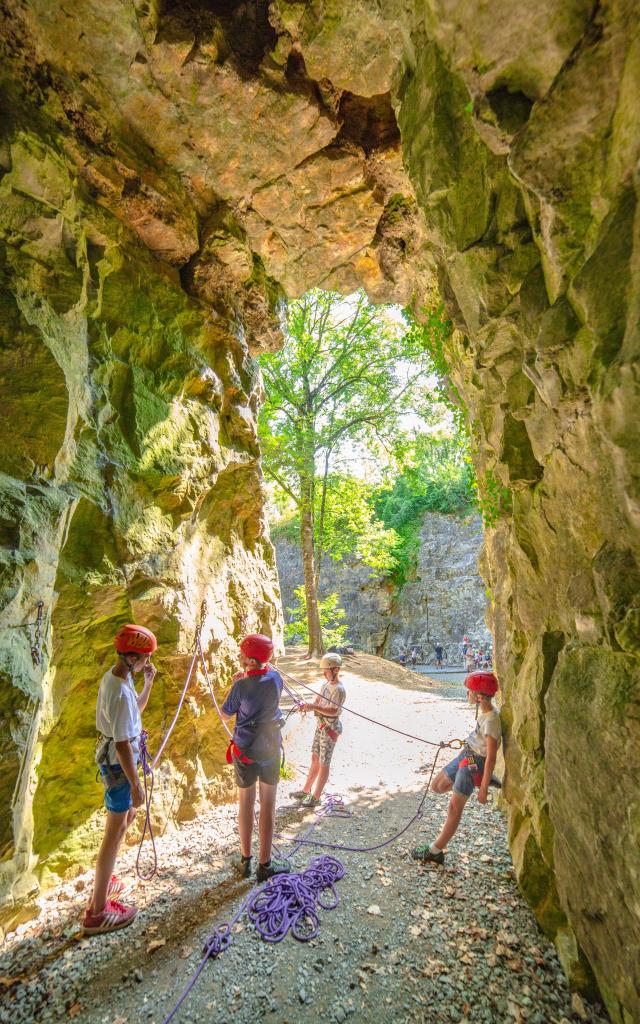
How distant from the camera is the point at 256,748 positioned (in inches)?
137

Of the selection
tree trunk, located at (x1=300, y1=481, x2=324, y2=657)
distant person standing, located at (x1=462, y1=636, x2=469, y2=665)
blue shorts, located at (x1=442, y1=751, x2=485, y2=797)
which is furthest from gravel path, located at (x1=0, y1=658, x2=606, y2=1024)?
distant person standing, located at (x1=462, y1=636, x2=469, y2=665)

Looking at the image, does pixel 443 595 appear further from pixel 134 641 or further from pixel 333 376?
pixel 134 641

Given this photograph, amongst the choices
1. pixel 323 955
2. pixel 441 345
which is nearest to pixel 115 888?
pixel 323 955

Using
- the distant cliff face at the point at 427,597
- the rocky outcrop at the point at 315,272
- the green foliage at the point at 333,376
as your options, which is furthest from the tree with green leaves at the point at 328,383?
the distant cliff face at the point at 427,597

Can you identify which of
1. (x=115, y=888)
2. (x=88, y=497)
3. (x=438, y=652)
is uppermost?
(x=88, y=497)

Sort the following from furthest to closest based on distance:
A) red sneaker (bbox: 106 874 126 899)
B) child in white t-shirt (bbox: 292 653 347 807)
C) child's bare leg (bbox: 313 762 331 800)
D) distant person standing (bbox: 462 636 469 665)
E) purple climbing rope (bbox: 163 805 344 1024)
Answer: distant person standing (bbox: 462 636 469 665)
child's bare leg (bbox: 313 762 331 800)
child in white t-shirt (bbox: 292 653 347 807)
red sneaker (bbox: 106 874 126 899)
purple climbing rope (bbox: 163 805 344 1024)

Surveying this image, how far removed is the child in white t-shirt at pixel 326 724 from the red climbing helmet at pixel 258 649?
1225 millimetres

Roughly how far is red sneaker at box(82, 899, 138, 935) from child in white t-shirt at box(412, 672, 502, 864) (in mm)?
2357

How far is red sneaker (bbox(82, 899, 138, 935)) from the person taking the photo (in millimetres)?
2809

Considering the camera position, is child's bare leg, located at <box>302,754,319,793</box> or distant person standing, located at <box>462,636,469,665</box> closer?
child's bare leg, located at <box>302,754,319,793</box>

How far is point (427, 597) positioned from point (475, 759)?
64.2 feet

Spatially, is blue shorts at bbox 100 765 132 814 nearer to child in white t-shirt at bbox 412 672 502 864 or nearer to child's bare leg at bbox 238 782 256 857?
child's bare leg at bbox 238 782 256 857

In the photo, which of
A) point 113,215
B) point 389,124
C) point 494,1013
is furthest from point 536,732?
point 389,124

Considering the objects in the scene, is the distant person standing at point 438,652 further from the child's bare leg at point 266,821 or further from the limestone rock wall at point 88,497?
the child's bare leg at point 266,821
